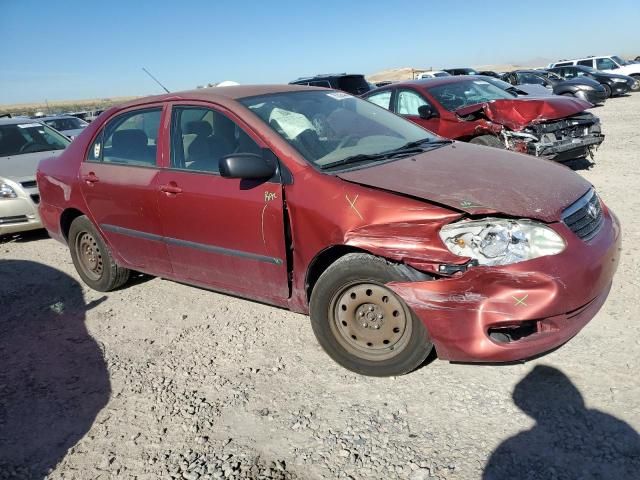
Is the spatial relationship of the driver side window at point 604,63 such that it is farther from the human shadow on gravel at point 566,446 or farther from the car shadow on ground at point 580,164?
the human shadow on gravel at point 566,446

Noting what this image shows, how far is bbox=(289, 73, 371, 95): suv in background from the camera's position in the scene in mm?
15016

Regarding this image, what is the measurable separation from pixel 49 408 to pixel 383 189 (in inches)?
91.0

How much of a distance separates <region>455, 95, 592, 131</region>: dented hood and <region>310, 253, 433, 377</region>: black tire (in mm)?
4978

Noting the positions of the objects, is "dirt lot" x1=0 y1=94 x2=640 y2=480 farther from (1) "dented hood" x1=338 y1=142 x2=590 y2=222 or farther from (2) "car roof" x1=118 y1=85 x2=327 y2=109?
(2) "car roof" x1=118 y1=85 x2=327 y2=109

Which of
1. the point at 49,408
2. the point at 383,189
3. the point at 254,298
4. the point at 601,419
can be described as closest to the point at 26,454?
the point at 49,408

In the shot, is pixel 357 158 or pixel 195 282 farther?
pixel 195 282

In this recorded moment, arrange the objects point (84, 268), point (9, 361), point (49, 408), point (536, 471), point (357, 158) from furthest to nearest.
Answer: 1. point (84, 268)
2. point (9, 361)
3. point (357, 158)
4. point (49, 408)
5. point (536, 471)

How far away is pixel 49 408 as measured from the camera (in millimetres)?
3158

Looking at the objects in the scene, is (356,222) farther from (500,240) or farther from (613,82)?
(613,82)

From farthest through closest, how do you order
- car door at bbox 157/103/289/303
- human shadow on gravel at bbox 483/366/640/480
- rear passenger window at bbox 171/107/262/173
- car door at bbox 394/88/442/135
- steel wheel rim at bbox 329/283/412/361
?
car door at bbox 394/88/442/135, rear passenger window at bbox 171/107/262/173, car door at bbox 157/103/289/303, steel wheel rim at bbox 329/283/412/361, human shadow on gravel at bbox 483/366/640/480

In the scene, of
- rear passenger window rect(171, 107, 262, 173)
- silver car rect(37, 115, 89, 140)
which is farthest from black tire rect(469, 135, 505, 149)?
silver car rect(37, 115, 89, 140)

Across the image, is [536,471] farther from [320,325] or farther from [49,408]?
[49,408]

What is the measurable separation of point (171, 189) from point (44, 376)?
148cm

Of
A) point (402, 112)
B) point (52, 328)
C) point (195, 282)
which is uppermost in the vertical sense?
point (402, 112)
